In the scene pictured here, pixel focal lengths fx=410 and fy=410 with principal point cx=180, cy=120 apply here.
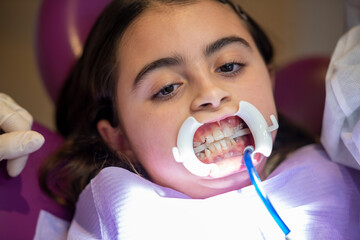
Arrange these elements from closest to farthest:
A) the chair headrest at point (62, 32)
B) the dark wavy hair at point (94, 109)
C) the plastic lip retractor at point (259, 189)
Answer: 1. the plastic lip retractor at point (259, 189)
2. the dark wavy hair at point (94, 109)
3. the chair headrest at point (62, 32)

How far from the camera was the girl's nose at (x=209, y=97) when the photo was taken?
2.52 ft

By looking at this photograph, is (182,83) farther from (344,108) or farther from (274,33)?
(274,33)

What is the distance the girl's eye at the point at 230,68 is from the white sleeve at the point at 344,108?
0.64ft

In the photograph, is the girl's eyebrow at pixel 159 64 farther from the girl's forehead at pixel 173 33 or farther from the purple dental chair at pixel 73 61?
the purple dental chair at pixel 73 61

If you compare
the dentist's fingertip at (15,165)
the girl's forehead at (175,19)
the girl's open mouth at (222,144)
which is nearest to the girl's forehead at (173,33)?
the girl's forehead at (175,19)

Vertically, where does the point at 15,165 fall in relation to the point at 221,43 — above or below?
below

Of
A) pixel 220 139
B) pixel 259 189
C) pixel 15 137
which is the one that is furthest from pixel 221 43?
pixel 15 137

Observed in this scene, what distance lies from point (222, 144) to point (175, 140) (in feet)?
0.30

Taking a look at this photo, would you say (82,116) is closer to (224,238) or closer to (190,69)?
(190,69)

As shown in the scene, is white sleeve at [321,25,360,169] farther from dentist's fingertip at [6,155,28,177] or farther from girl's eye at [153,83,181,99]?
dentist's fingertip at [6,155,28,177]

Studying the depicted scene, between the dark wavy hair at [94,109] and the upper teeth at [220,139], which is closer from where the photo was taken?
the upper teeth at [220,139]

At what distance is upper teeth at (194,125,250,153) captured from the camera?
0.79 metres

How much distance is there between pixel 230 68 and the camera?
2.90ft

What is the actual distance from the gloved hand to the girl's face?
21 cm
